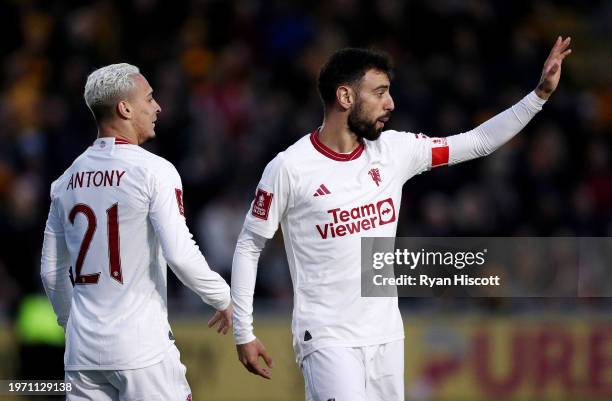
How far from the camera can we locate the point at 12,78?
14555mm

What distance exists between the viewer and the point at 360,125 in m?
6.77

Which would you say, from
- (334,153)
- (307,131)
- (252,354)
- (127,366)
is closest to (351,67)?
(334,153)

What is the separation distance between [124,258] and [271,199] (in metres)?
0.93

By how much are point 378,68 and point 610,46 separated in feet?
31.5

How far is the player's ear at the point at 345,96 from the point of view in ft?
22.3

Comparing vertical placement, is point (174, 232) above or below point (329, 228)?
below

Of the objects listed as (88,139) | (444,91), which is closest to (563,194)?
(444,91)

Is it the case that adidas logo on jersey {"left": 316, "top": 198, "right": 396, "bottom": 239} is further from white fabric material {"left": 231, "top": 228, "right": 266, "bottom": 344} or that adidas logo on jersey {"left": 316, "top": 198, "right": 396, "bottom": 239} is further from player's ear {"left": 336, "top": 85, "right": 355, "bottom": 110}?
player's ear {"left": 336, "top": 85, "right": 355, "bottom": 110}

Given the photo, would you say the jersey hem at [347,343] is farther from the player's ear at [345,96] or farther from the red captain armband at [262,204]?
the player's ear at [345,96]

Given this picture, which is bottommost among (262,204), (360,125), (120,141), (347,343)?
(347,343)

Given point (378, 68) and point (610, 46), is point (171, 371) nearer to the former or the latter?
point (378, 68)

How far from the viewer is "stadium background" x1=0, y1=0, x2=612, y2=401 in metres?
11.4

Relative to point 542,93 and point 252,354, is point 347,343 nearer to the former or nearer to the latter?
point 252,354

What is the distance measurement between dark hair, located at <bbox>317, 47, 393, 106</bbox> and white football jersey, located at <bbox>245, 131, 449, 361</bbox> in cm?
34
